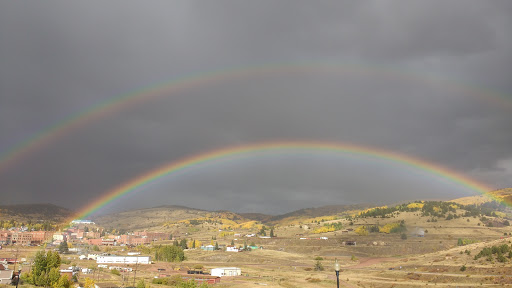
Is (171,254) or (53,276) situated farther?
(171,254)

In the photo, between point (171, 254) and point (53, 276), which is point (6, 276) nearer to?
point (53, 276)

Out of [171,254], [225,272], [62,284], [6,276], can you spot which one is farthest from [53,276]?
[171,254]

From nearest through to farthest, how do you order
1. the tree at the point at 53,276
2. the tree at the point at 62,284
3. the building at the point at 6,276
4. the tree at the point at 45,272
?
the tree at the point at 62,284
the tree at the point at 53,276
the tree at the point at 45,272
the building at the point at 6,276

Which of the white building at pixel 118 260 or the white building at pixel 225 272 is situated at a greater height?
the white building at pixel 118 260

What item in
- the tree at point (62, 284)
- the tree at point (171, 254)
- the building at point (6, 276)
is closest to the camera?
the tree at point (62, 284)

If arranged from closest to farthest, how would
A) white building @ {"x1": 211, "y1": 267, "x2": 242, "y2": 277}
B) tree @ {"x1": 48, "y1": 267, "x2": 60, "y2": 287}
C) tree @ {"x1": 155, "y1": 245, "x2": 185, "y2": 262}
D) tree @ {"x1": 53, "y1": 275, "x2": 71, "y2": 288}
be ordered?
1. tree @ {"x1": 53, "y1": 275, "x2": 71, "y2": 288}
2. tree @ {"x1": 48, "y1": 267, "x2": 60, "y2": 287}
3. white building @ {"x1": 211, "y1": 267, "x2": 242, "y2": 277}
4. tree @ {"x1": 155, "y1": 245, "x2": 185, "y2": 262}

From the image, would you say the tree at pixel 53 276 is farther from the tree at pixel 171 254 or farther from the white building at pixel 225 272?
the tree at pixel 171 254

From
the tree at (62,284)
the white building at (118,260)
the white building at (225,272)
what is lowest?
the white building at (225,272)

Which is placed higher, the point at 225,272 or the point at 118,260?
the point at 118,260

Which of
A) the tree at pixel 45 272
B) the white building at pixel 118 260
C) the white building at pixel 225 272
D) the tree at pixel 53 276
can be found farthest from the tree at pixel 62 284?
the white building at pixel 118 260

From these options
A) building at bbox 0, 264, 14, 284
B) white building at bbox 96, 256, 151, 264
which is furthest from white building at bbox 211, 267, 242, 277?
building at bbox 0, 264, 14, 284

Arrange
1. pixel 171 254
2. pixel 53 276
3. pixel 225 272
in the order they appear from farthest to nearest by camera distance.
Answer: pixel 171 254, pixel 225 272, pixel 53 276

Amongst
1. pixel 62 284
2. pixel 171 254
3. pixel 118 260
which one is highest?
pixel 62 284

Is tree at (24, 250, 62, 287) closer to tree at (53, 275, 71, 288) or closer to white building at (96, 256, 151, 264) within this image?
tree at (53, 275, 71, 288)
